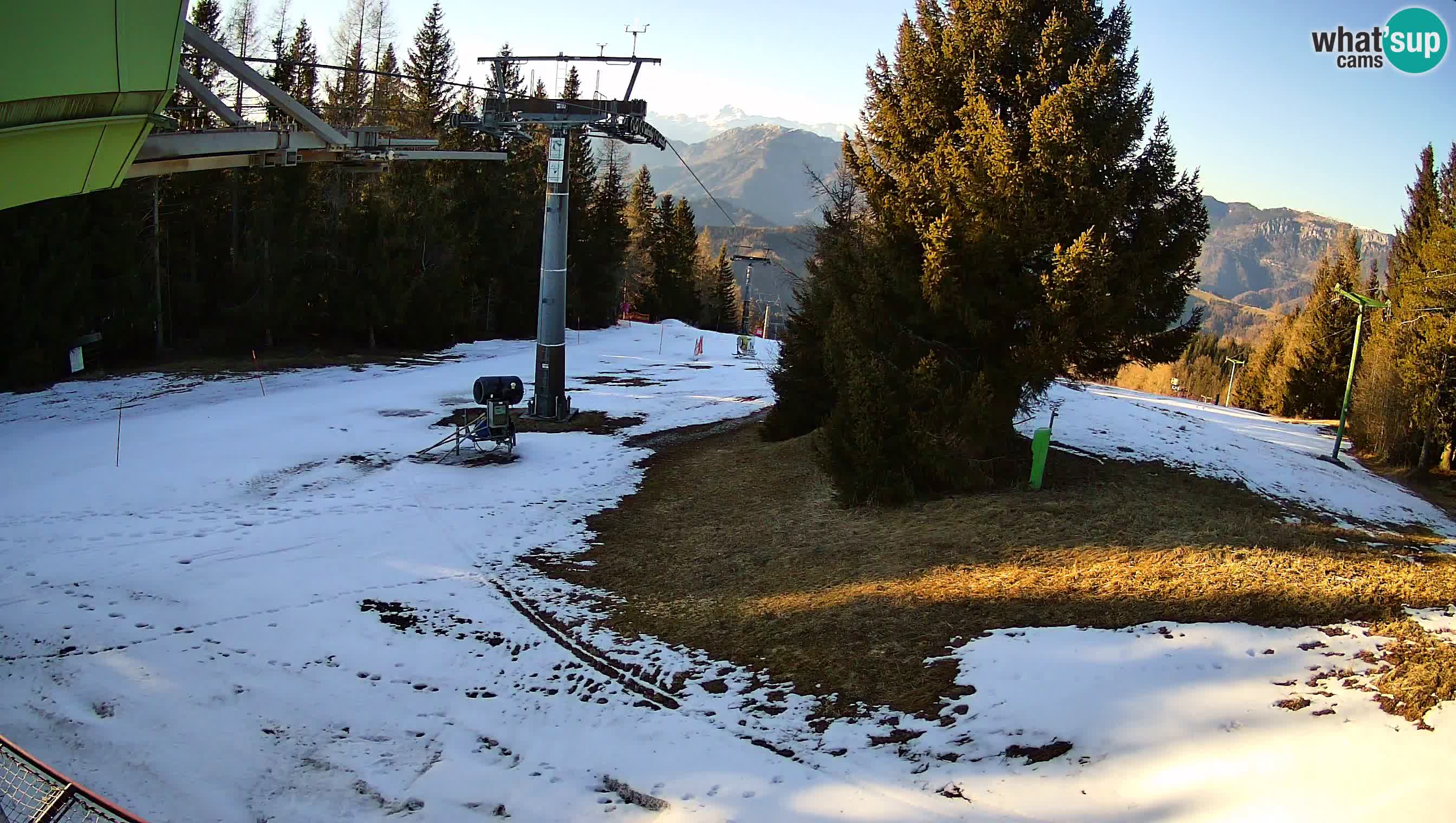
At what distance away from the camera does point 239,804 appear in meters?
5.35

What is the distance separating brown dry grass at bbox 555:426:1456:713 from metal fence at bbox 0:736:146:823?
4698mm

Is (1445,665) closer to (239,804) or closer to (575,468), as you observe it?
(239,804)

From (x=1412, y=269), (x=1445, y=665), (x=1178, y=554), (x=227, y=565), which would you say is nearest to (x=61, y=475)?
(x=227, y=565)

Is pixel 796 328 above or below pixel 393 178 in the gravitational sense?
below

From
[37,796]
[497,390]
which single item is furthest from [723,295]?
[37,796]

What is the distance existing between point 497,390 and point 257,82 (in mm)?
8819

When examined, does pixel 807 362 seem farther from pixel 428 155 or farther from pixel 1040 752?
pixel 1040 752

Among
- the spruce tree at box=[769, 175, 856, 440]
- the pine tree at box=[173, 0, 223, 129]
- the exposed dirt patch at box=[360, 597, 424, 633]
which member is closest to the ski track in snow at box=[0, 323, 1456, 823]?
the exposed dirt patch at box=[360, 597, 424, 633]

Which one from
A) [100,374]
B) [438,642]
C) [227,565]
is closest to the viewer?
[438,642]

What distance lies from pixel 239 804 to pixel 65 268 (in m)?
22.4

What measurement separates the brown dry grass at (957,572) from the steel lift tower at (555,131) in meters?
6.96

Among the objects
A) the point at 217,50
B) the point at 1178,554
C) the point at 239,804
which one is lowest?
the point at 239,804

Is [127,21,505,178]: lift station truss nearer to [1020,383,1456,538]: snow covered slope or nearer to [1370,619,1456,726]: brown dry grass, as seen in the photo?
[1370,619,1456,726]: brown dry grass

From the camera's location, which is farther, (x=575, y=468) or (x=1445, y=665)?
(x=575, y=468)
